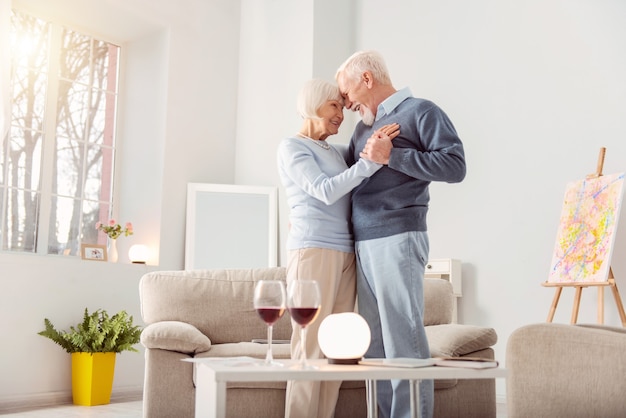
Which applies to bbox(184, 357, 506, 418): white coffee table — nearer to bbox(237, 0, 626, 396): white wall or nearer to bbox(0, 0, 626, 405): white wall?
bbox(0, 0, 626, 405): white wall

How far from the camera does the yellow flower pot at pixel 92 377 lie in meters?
4.59

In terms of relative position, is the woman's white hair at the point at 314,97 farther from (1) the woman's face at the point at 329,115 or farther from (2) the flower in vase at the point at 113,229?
(2) the flower in vase at the point at 113,229

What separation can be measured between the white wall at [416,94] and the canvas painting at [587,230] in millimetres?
309

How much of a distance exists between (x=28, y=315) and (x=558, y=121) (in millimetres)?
3809

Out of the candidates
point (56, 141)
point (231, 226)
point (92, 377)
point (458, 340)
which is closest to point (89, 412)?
point (92, 377)

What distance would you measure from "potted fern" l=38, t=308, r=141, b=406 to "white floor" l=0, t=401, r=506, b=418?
0.11 meters

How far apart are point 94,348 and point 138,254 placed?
42.7 inches

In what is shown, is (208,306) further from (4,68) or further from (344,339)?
(4,68)

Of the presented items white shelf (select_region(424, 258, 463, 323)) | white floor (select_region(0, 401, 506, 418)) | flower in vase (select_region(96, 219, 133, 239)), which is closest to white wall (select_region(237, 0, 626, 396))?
white shelf (select_region(424, 258, 463, 323))

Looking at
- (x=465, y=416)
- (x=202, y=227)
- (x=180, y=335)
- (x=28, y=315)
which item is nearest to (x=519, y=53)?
(x=202, y=227)

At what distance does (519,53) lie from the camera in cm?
536

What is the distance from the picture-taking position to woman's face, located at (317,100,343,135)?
2.61m

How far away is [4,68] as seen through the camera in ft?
15.1

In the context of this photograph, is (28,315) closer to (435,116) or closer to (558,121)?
(435,116)
